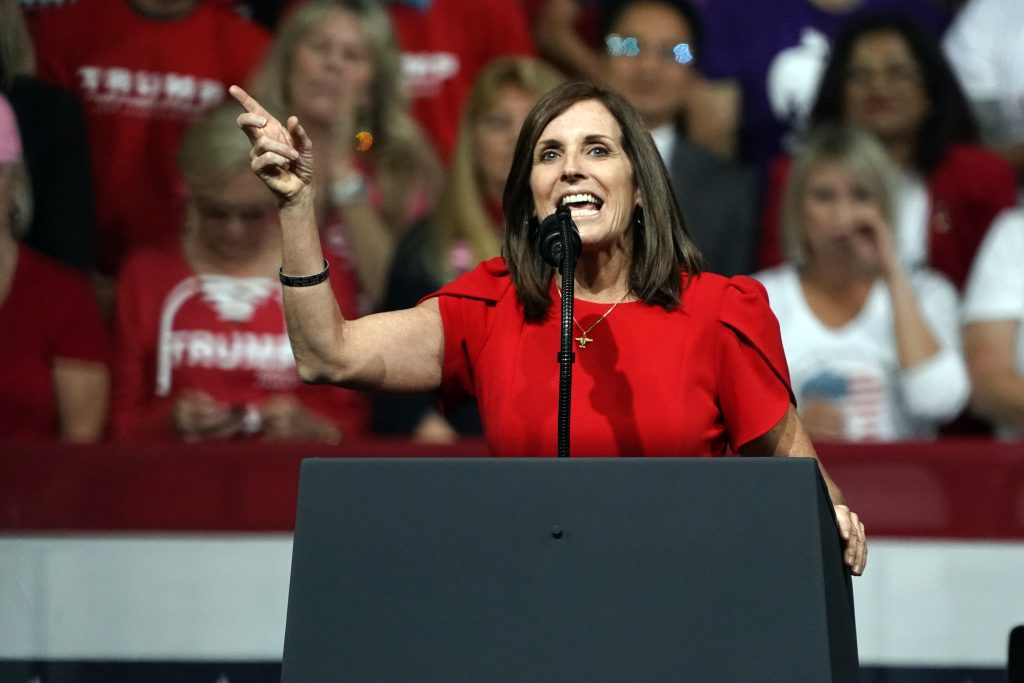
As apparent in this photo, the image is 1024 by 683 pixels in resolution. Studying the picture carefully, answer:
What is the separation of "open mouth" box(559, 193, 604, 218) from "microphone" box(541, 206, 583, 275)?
0.18 metres

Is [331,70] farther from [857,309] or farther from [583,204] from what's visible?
[583,204]

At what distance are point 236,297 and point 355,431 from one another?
45cm

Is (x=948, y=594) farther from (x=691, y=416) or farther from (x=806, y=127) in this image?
(x=691, y=416)

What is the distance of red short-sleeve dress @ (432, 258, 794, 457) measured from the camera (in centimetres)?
181

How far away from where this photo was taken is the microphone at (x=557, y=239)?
1.67m

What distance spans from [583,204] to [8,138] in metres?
2.17

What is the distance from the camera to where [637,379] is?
6.03ft

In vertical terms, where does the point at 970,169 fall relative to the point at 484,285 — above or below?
above

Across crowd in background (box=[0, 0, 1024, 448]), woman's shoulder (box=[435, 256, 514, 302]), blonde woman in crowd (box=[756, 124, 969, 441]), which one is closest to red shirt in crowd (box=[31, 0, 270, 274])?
crowd in background (box=[0, 0, 1024, 448])

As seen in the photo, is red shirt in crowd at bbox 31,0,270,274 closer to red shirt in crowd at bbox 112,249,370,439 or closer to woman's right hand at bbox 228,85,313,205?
red shirt in crowd at bbox 112,249,370,439

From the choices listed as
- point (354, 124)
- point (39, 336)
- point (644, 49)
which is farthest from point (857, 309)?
point (39, 336)

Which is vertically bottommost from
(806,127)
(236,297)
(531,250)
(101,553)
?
(101,553)

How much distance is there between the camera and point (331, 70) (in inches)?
143

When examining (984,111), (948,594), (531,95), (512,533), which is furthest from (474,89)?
(512,533)
